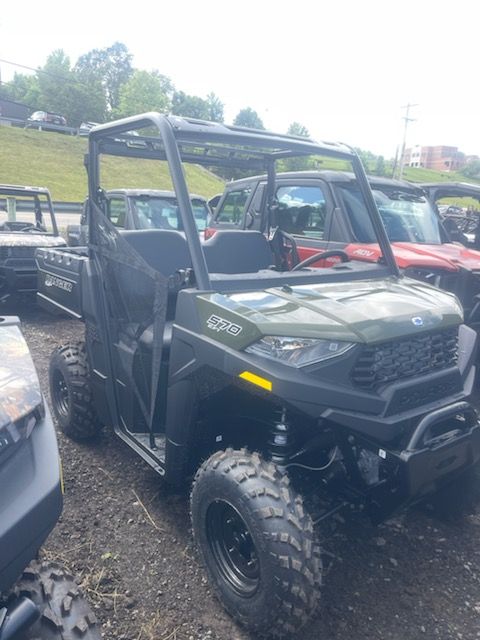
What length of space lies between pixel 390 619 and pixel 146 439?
5.12 feet

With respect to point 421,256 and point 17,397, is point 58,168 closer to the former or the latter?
point 421,256

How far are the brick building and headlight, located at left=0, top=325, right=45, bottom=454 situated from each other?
98.5 m

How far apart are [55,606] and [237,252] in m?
2.44

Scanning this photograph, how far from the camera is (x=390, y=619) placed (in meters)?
2.44

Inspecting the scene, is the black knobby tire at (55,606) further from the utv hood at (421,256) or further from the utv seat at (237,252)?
the utv hood at (421,256)

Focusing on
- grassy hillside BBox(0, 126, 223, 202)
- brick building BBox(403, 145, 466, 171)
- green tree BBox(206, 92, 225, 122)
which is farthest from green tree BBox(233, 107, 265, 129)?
brick building BBox(403, 145, 466, 171)

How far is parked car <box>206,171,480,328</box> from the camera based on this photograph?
5.41 meters

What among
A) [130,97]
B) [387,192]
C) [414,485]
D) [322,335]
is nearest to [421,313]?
[322,335]

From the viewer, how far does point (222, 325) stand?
234cm

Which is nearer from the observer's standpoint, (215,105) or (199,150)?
(199,150)

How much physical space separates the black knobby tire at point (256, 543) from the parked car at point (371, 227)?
2.99 meters

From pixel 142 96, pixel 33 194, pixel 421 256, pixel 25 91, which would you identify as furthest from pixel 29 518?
pixel 25 91

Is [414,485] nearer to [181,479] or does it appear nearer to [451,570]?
[451,570]

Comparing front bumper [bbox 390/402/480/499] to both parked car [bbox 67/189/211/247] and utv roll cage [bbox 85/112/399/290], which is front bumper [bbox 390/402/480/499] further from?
parked car [bbox 67/189/211/247]
